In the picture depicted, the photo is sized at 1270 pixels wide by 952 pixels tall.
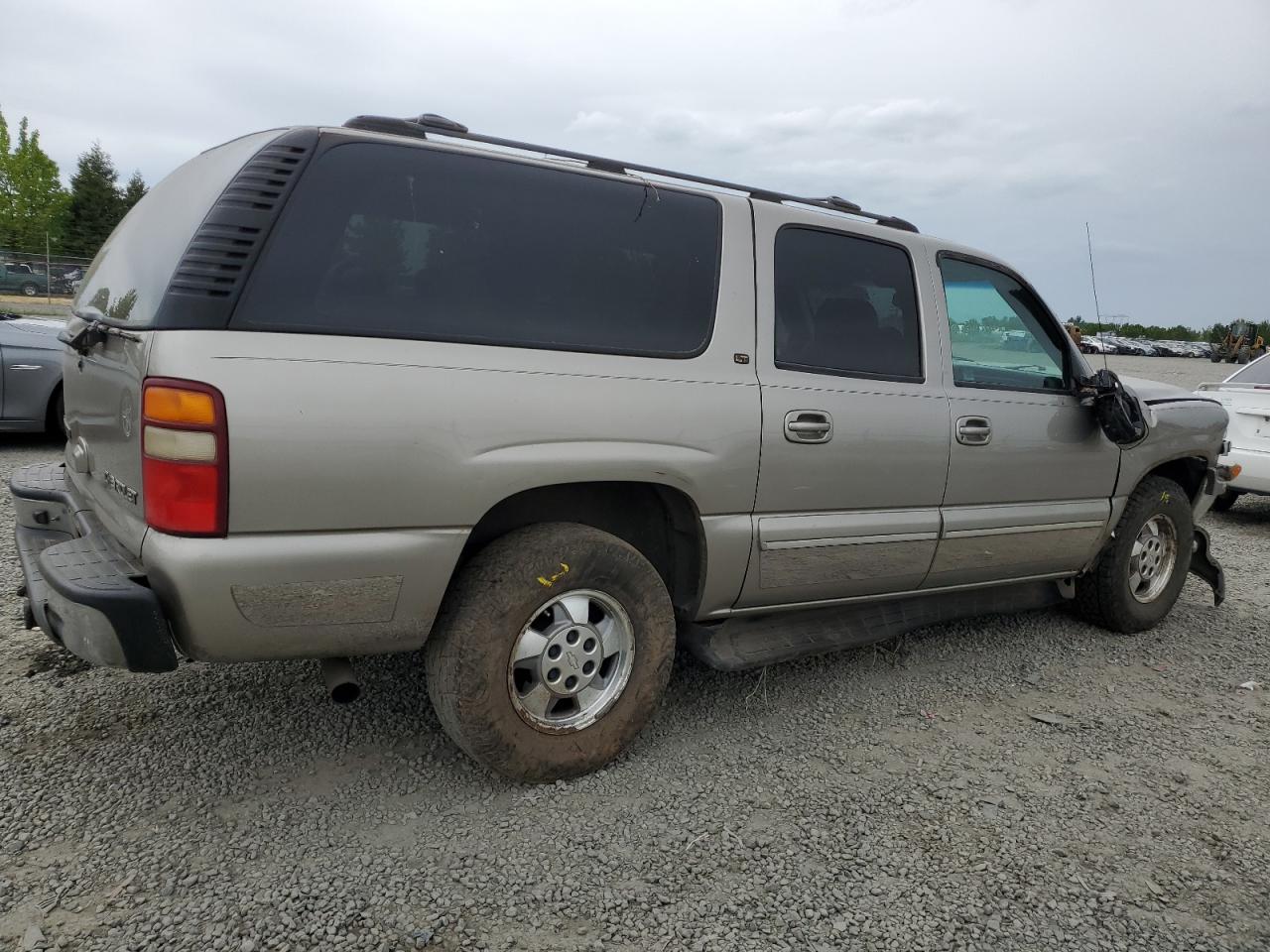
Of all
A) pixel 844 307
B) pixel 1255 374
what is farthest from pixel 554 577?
pixel 1255 374

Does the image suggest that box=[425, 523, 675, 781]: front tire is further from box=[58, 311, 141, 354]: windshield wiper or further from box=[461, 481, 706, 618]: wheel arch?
box=[58, 311, 141, 354]: windshield wiper

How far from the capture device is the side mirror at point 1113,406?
4.21 m

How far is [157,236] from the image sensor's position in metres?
2.78

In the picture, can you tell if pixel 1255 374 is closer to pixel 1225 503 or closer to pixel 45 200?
pixel 1225 503

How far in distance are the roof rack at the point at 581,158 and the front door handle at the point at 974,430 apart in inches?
33.4

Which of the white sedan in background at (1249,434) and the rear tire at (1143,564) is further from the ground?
the white sedan in background at (1249,434)

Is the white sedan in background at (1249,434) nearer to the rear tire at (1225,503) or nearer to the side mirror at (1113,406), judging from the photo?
the rear tire at (1225,503)

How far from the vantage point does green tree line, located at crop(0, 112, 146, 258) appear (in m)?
39.5

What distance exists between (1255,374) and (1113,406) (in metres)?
5.34

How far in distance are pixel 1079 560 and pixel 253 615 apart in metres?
3.70

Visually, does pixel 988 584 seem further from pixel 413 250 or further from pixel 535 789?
pixel 413 250

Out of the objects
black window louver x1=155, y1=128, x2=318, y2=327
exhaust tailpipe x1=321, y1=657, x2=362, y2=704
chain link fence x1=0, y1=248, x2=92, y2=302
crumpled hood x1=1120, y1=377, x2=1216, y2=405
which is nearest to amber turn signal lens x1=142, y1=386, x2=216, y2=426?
black window louver x1=155, y1=128, x2=318, y2=327

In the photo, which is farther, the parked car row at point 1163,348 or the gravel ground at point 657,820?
the parked car row at point 1163,348

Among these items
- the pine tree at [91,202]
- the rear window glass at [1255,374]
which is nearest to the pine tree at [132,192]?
the pine tree at [91,202]
